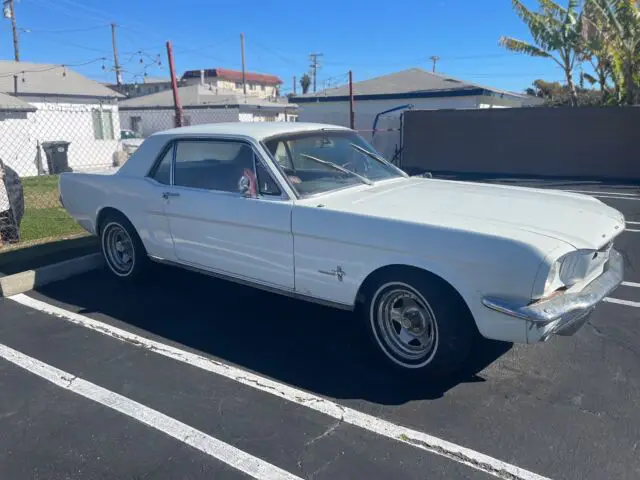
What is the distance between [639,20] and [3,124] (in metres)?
18.3

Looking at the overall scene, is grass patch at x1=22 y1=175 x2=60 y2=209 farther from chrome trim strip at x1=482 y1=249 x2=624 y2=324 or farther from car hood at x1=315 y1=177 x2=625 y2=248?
chrome trim strip at x1=482 y1=249 x2=624 y2=324

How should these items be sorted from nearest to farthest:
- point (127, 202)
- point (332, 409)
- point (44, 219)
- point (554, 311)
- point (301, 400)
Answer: point (554, 311) → point (332, 409) → point (301, 400) → point (127, 202) → point (44, 219)

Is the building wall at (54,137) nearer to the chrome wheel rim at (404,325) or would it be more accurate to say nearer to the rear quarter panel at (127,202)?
the rear quarter panel at (127,202)

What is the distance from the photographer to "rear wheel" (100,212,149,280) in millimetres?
5145

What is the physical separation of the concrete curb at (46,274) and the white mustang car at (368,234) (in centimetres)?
73

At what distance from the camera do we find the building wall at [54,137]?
1623cm

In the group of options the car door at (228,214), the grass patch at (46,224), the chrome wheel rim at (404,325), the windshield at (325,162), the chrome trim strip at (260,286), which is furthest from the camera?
the grass patch at (46,224)

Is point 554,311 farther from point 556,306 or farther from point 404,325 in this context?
point 404,325

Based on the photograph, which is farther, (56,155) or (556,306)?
(56,155)

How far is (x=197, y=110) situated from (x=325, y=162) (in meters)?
27.8

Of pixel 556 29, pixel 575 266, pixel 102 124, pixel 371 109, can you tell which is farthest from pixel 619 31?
pixel 102 124

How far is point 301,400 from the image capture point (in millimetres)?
3225

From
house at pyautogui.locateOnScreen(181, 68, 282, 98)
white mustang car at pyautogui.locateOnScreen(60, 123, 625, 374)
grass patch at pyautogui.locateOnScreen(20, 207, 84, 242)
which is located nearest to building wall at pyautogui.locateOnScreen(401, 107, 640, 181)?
grass patch at pyautogui.locateOnScreen(20, 207, 84, 242)

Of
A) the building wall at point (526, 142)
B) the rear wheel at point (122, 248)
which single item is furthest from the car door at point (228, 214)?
the building wall at point (526, 142)
